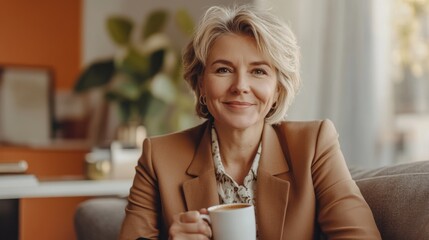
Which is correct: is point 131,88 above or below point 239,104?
above

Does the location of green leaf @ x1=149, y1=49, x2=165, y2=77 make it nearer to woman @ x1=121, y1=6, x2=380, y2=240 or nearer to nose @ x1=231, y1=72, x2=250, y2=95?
A: woman @ x1=121, y1=6, x2=380, y2=240

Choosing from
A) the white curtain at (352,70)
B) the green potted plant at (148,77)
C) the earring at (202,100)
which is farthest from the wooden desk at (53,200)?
the green potted plant at (148,77)

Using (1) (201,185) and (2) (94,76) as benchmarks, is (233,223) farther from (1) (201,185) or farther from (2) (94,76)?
(2) (94,76)

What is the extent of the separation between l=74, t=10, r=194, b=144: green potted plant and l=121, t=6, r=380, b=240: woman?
8.97 feet

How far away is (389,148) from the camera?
359cm

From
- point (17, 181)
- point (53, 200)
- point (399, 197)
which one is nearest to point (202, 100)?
point (399, 197)

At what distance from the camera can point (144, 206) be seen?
70.3 inches

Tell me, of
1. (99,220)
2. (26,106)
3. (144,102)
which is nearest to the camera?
(99,220)

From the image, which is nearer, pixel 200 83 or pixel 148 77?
pixel 200 83

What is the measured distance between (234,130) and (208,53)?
21 centimetres

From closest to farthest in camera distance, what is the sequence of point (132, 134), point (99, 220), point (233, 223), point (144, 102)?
1. point (233, 223)
2. point (99, 220)
3. point (132, 134)
4. point (144, 102)

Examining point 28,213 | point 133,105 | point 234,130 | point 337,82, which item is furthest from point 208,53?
point 133,105

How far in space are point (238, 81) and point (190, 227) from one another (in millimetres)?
377

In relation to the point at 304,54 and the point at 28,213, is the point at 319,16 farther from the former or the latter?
the point at 28,213
